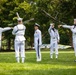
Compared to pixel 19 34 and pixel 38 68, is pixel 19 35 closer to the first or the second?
pixel 19 34

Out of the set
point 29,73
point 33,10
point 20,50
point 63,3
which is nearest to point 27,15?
point 33,10

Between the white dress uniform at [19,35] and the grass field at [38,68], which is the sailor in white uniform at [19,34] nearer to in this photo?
the white dress uniform at [19,35]

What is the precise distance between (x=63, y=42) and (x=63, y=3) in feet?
186

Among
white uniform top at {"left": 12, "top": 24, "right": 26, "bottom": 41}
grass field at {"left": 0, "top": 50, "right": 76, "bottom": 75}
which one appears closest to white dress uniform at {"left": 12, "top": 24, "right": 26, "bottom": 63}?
white uniform top at {"left": 12, "top": 24, "right": 26, "bottom": 41}

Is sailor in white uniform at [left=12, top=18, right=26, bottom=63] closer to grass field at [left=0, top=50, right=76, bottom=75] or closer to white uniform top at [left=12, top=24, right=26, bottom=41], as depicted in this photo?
white uniform top at [left=12, top=24, right=26, bottom=41]

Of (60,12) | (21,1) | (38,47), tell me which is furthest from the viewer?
(21,1)

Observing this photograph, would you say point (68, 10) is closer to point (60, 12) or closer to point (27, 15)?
point (60, 12)

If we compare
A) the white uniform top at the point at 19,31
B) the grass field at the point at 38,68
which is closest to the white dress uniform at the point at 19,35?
the white uniform top at the point at 19,31

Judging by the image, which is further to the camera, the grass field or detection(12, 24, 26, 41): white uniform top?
detection(12, 24, 26, 41): white uniform top

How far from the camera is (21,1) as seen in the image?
62.8 m

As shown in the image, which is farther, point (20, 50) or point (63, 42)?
point (63, 42)

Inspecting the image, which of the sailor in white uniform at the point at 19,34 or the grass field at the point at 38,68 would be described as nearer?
the grass field at the point at 38,68

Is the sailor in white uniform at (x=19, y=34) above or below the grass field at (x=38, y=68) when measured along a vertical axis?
above

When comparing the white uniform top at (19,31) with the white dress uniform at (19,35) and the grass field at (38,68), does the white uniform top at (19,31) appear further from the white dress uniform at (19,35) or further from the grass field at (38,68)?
the grass field at (38,68)
